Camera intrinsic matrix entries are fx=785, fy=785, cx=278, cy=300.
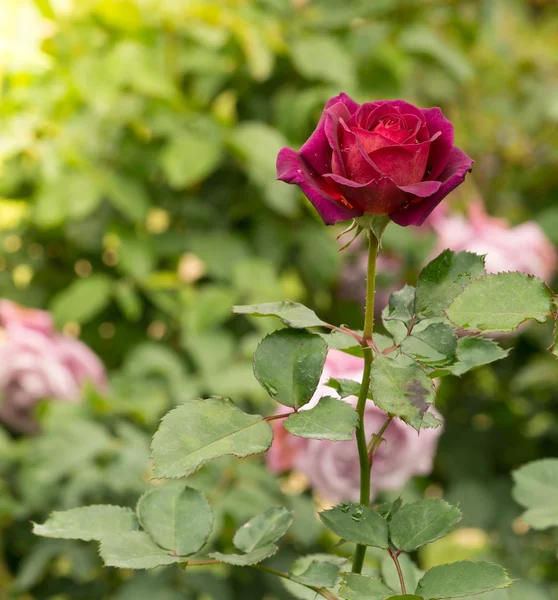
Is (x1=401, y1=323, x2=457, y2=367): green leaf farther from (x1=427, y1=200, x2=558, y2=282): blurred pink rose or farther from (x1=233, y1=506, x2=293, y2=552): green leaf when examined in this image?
(x1=427, y1=200, x2=558, y2=282): blurred pink rose

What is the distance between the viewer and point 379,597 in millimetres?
301

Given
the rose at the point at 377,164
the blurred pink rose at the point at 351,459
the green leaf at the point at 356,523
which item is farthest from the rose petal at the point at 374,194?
the blurred pink rose at the point at 351,459

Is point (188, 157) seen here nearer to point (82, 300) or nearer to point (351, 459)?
point (82, 300)

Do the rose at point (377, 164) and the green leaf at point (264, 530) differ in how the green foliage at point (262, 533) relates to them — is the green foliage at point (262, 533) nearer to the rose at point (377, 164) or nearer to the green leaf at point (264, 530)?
the green leaf at point (264, 530)

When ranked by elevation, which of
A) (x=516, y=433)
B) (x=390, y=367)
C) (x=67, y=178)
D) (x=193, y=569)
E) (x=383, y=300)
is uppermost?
(x=390, y=367)

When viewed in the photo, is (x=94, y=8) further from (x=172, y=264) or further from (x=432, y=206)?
(x=432, y=206)

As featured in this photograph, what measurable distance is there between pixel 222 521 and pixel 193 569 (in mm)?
58

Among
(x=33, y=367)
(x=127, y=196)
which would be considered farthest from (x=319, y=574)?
(x=127, y=196)

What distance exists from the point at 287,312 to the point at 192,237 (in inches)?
31.6

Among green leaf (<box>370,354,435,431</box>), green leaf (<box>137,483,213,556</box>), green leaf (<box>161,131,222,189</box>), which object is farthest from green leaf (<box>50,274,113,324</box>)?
green leaf (<box>370,354,435,431</box>)

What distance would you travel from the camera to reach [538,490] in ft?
1.49

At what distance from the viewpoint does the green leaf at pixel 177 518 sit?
37cm

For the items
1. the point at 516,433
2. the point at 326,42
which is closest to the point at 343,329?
the point at 326,42

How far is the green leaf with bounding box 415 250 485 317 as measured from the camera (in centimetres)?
33
